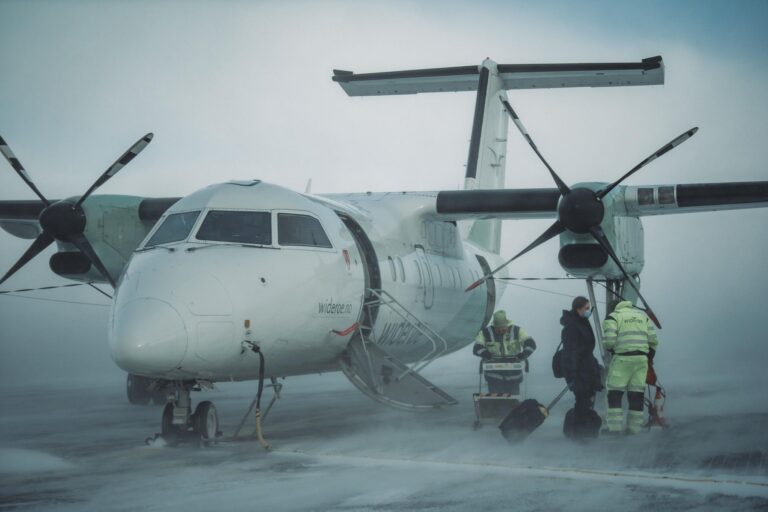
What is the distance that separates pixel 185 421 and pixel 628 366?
499cm

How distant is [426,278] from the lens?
1317cm

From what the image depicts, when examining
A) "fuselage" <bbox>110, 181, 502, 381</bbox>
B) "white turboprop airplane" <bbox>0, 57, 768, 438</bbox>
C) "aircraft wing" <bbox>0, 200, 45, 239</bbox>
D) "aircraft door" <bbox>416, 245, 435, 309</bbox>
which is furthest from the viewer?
"aircraft wing" <bbox>0, 200, 45, 239</bbox>

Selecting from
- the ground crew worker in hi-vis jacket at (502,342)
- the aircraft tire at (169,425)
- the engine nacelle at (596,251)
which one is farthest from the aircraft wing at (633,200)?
the aircraft tire at (169,425)

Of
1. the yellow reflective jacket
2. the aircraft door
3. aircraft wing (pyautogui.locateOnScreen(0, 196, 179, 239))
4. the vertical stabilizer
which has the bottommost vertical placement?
the yellow reflective jacket

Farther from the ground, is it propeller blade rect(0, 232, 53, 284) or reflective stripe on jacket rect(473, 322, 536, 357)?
propeller blade rect(0, 232, 53, 284)

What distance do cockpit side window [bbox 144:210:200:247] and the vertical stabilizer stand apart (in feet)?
27.9

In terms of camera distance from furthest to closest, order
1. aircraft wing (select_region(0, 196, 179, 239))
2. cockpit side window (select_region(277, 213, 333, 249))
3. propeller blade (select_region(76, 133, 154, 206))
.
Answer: aircraft wing (select_region(0, 196, 179, 239)), propeller blade (select_region(76, 133, 154, 206)), cockpit side window (select_region(277, 213, 333, 249))

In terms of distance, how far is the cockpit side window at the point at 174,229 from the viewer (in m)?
9.61

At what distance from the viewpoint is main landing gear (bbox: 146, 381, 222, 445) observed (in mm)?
9602

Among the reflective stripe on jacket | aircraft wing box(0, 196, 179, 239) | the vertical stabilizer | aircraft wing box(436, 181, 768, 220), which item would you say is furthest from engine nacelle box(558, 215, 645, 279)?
aircraft wing box(0, 196, 179, 239)

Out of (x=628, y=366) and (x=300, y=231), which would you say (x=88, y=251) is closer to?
(x=300, y=231)

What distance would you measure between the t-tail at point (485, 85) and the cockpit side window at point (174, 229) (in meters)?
8.04

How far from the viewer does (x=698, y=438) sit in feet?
31.6

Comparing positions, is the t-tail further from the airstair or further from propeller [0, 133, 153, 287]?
the airstair
